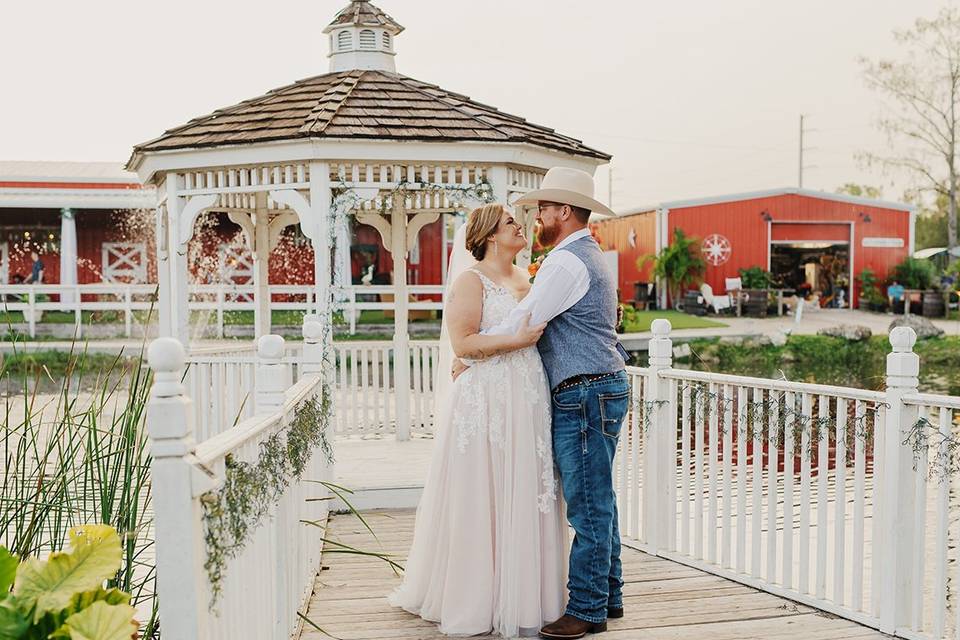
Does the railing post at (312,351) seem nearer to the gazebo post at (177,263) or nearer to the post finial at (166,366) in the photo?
the gazebo post at (177,263)

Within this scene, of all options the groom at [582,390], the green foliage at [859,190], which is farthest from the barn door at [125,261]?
the green foliage at [859,190]

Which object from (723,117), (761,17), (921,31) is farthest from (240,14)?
(921,31)

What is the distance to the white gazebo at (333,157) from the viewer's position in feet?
22.5

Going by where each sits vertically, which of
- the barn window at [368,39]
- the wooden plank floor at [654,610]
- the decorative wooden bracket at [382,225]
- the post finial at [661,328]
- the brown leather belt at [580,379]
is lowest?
the wooden plank floor at [654,610]

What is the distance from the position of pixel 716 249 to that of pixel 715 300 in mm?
1954

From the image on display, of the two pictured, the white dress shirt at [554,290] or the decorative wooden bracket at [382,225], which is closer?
the white dress shirt at [554,290]

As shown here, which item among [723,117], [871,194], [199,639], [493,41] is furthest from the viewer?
[871,194]

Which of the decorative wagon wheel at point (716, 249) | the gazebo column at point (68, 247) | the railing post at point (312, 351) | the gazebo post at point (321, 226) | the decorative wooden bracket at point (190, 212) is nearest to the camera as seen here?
the railing post at point (312, 351)

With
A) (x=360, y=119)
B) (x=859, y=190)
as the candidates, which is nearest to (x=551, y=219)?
(x=360, y=119)

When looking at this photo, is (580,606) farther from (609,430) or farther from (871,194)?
(871,194)

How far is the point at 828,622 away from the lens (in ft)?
14.3

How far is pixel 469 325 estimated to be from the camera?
4.13 metres

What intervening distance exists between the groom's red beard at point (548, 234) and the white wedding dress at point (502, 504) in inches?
12.3

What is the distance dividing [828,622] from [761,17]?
22.7m
